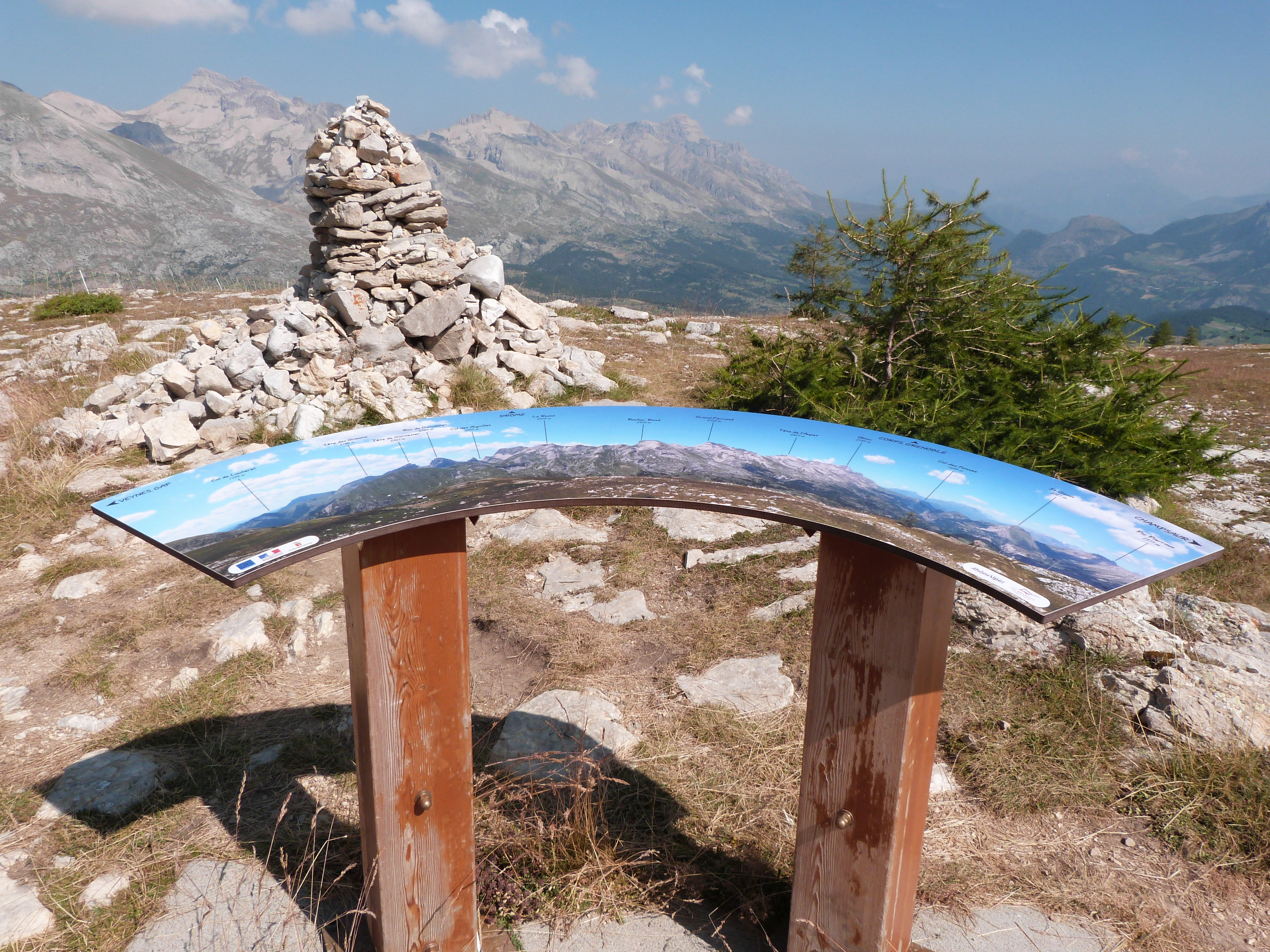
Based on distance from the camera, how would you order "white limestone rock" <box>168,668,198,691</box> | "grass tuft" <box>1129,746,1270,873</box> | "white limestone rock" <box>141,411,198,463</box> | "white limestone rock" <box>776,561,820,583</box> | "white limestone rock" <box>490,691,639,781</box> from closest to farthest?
"grass tuft" <box>1129,746,1270,873</box>, "white limestone rock" <box>490,691,639,781</box>, "white limestone rock" <box>168,668,198,691</box>, "white limestone rock" <box>776,561,820,583</box>, "white limestone rock" <box>141,411,198,463</box>

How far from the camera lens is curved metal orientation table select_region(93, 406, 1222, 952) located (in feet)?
7.11

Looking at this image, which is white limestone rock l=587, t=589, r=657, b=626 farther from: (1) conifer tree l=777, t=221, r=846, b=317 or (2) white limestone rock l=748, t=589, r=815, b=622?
(1) conifer tree l=777, t=221, r=846, b=317

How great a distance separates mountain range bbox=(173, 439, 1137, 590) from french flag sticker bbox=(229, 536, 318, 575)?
131 mm

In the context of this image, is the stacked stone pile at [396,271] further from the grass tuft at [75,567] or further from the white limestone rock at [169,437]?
the grass tuft at [75,567]

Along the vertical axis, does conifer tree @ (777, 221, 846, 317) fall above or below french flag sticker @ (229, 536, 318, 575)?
above

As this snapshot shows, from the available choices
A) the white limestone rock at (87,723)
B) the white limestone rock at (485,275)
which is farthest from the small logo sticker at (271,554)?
the white limestone rock at (485,275)

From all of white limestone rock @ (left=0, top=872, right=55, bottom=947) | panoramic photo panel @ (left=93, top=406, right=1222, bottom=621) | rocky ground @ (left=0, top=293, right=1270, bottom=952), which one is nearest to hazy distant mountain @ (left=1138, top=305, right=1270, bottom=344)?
rocky ground @ (left=0, top=293, right=1270, bottom=952)

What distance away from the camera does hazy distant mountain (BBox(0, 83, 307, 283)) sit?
427 ft

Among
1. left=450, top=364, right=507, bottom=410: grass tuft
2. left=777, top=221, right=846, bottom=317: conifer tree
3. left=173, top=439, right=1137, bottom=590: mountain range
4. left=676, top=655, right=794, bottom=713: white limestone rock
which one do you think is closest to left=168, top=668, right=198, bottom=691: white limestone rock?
left=173, top=439, right=1137, bottom=590: mountain range

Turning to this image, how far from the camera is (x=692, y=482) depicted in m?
2.54

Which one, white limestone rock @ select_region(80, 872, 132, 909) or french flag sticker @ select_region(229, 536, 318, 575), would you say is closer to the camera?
french flag sticker @ select_region(229, 536, 318, 575)

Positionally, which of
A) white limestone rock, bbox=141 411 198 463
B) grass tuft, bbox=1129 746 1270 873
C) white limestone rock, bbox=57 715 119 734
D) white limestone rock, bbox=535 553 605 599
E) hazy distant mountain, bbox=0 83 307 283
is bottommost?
white limestone rock, bbox=57 715 119 734

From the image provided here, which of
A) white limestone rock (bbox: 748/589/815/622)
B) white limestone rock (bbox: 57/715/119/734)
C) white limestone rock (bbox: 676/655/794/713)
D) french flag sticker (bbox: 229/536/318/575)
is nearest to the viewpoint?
french flag sticker (bbox: 229/536/318/575)

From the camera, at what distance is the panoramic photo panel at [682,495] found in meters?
2.04
